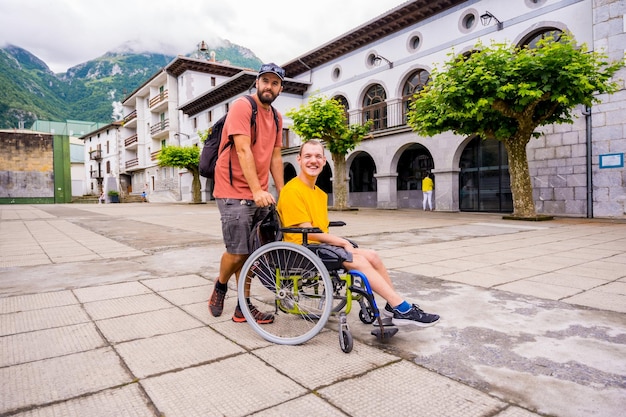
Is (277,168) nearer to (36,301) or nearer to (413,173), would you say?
(36,301)

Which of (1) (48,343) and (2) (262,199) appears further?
(2) (262,199)

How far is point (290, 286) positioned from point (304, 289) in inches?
3.9

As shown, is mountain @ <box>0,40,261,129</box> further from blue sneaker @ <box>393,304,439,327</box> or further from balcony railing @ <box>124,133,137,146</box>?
blue sneaker @ <box>393,304,439,327</box>

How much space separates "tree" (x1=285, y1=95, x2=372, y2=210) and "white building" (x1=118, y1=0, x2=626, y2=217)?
2.35 m

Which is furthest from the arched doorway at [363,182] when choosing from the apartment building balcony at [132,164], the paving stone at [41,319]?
the apartment building balcony at [132,164]

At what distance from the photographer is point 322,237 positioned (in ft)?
9.18

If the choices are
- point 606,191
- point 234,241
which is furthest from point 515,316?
point 606,191

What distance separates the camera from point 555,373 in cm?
212

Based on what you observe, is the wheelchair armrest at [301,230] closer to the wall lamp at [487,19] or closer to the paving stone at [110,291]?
the paving stone at [110,291]

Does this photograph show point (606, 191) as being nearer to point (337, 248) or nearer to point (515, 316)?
point (515, 316)

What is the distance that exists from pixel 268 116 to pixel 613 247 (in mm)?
6733

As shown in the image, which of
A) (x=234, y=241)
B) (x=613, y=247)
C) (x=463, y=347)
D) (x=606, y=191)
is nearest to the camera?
(x=463, y=347)

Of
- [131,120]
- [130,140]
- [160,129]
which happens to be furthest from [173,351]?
[130,140]

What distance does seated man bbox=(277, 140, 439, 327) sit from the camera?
2619mm
